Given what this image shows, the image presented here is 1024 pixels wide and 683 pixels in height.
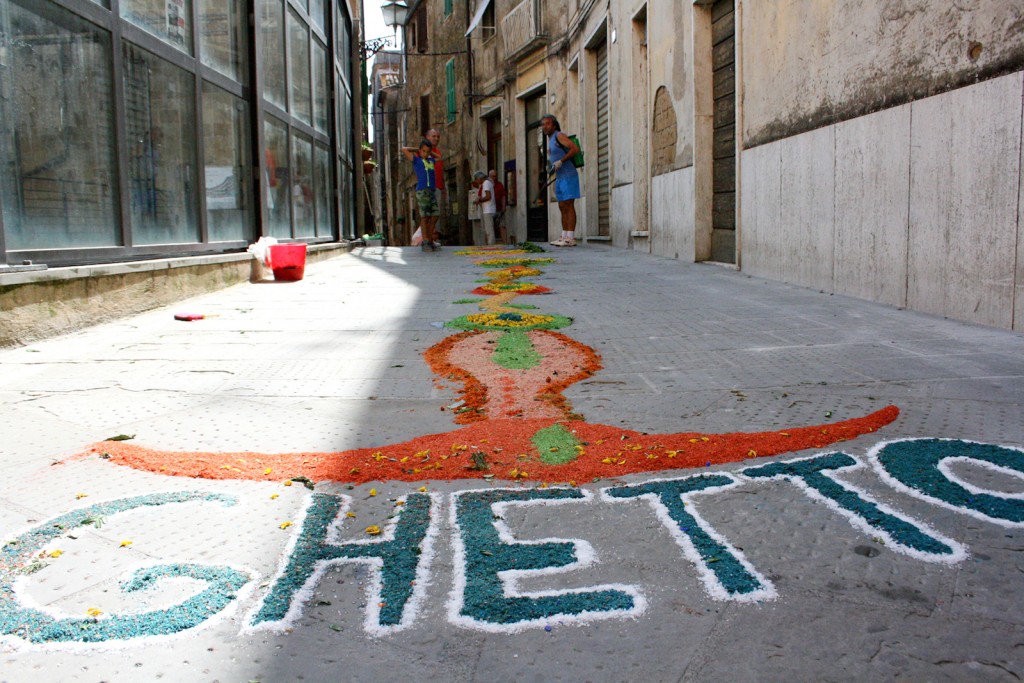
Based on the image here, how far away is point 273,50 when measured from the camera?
8789mm

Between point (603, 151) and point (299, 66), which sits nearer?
point (299, 66)

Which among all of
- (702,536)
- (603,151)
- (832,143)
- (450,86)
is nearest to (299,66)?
(603,151)

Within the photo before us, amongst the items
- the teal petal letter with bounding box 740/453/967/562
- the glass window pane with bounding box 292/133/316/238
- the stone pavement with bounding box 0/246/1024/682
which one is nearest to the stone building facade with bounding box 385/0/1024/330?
the stone pavement with bounding box 0/246/1024/682

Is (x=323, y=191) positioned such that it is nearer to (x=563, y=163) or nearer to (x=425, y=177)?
(x=425, y=177)

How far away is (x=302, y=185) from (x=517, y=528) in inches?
341

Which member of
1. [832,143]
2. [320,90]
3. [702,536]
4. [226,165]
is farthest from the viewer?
[320,90]

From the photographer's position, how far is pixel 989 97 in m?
4.30

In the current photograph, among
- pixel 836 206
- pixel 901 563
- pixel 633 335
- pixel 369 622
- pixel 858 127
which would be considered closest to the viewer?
pixel 369 622

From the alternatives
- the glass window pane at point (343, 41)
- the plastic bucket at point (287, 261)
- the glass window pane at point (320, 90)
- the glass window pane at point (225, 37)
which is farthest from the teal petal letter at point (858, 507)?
the glass window pane at point (343, 41)

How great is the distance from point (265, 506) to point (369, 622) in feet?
2.36

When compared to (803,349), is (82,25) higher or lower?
higher

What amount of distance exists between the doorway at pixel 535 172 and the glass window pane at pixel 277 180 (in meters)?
10.7

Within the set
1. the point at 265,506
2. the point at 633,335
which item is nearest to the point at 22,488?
the point at 265,506

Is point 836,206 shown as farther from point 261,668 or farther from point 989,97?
point 261,668
